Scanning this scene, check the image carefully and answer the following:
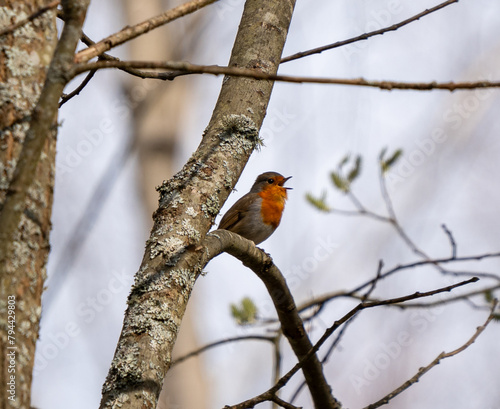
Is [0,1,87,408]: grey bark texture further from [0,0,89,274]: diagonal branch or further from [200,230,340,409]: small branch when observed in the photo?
[200,230,340,409]: small branch

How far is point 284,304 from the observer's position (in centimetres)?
289

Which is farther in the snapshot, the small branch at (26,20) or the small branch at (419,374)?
the small branch at (419,374)

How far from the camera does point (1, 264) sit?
113 cm

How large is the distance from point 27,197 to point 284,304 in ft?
6.00

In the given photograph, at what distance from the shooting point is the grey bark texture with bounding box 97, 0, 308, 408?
5.39 ft

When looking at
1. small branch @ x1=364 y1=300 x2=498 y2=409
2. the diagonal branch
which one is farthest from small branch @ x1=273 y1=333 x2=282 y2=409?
the diagonal branch

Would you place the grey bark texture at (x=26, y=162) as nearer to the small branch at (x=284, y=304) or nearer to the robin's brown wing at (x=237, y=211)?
the small branch at (x=284, y=304)

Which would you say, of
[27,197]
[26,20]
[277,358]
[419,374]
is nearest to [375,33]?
[419,374]

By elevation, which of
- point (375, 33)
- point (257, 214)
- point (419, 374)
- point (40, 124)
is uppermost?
point (257, 214)

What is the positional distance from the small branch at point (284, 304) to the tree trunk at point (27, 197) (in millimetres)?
1114

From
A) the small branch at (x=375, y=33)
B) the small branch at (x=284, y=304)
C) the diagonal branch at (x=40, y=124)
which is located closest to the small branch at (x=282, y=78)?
the diagonal branch at (x=40, y=124)

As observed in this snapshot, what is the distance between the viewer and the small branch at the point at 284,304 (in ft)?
8.46

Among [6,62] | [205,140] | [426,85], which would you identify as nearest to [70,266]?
[205,140]

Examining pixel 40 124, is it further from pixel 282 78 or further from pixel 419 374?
pixel 419 374
